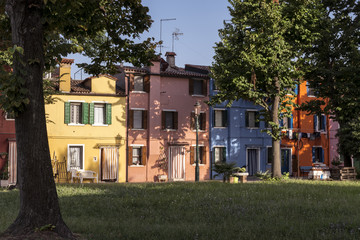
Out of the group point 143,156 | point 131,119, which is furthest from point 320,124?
point 131,119

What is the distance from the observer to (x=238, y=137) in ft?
131

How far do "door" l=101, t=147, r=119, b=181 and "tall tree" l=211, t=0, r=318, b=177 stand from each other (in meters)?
10.2

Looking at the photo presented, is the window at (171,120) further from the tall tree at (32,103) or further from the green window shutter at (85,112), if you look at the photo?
the tall tree at (32,103)

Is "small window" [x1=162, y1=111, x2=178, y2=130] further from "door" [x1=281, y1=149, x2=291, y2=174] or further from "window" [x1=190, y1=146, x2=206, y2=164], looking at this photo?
"door" [x1=281, y1=149, x2=291, y2=174]

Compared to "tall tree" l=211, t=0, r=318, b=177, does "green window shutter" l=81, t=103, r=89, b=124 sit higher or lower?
lower

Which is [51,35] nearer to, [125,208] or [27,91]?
[27,91]

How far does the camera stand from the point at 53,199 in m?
8.53

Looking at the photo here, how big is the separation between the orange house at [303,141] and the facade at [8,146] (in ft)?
75.1

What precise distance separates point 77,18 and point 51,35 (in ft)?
3.89

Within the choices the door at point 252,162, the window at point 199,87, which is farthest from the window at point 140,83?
the door at point 252,162

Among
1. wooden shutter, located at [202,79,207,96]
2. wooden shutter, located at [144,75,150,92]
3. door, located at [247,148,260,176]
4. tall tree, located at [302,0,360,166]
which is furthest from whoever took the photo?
door, located at [247,148,260,176]

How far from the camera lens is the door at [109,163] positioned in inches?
1378

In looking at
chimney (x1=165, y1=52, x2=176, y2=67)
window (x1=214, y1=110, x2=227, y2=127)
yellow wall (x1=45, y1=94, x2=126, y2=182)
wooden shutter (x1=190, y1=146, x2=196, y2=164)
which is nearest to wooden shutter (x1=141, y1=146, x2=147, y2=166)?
yellow wall (x1=45, y1=94, x2=126, y2=182)

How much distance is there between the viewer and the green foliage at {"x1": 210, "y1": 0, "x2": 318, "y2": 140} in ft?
92.0
